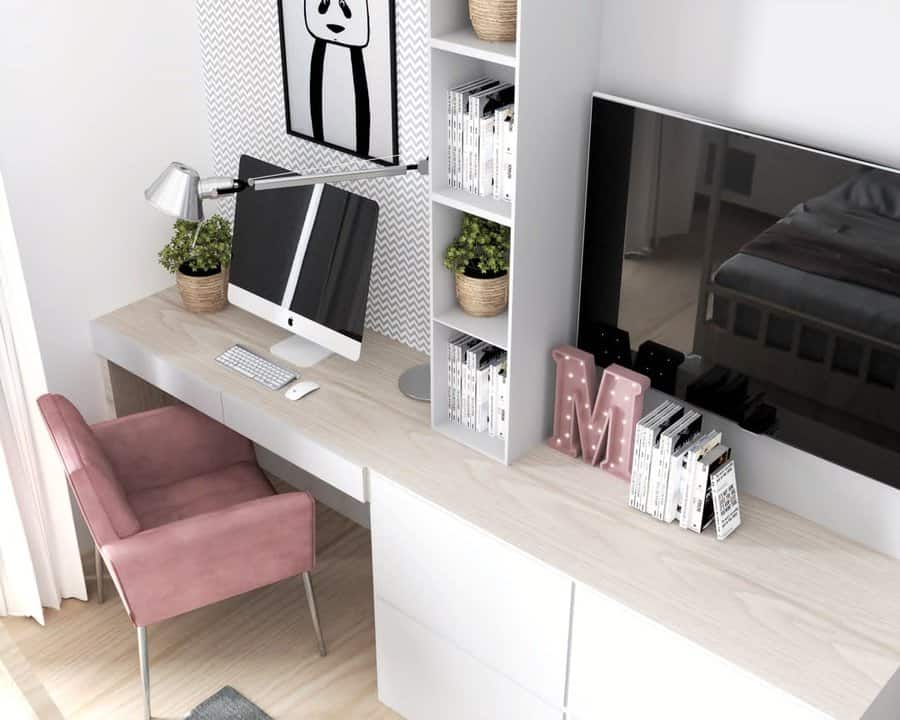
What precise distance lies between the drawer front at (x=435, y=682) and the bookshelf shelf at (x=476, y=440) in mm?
459

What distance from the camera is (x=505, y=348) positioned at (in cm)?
255

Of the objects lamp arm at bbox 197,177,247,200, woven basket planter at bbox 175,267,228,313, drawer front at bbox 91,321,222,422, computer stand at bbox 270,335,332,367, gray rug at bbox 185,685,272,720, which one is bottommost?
gray rug at bbox 185,685,272,720

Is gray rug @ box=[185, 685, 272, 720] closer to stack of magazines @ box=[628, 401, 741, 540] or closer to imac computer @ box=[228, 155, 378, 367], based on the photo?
imac computer @ box=[228, 155, 378, 367]

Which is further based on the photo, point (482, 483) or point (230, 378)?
point (230, 378)

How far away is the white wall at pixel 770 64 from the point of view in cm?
206

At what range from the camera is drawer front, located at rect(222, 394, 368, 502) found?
8.99 feet

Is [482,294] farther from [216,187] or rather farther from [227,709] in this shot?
[227,709]

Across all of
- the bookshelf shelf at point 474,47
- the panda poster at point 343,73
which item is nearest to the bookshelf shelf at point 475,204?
the bookshelf shelf at point 474,47

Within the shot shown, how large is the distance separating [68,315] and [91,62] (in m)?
0.72

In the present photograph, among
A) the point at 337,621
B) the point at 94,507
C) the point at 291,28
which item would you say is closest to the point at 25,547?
the point at 94,507

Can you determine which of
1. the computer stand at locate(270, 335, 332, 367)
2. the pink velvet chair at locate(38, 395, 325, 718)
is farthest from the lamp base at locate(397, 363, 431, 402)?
the pink velvet chair at locate(38, 395, 325, 718)

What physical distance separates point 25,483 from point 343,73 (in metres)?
1.43

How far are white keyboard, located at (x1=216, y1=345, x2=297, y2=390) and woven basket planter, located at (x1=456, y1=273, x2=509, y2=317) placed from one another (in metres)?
0.64

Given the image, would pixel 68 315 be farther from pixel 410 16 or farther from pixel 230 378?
pixel 410 16
